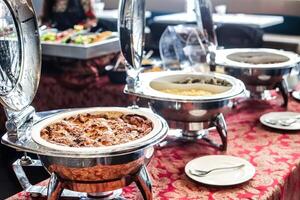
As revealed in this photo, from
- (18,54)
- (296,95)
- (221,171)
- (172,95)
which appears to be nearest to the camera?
(18,54)

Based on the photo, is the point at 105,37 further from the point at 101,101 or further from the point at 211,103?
the point at 211,103

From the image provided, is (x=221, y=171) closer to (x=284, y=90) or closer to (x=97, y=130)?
(x=97, y=130)

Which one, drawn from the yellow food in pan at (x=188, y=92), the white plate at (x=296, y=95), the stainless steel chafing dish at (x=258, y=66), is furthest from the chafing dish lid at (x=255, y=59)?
the yellow food in pan at (x=188, y=92)

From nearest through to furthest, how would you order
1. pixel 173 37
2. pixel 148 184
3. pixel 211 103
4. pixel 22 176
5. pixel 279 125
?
1. pixel 148 184
2. pixel 22 176
3. pixel 211 103
4. pixel 279 125
5. pixel 173 37

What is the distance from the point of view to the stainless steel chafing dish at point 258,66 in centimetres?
145

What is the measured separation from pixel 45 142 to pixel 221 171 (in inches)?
16.5

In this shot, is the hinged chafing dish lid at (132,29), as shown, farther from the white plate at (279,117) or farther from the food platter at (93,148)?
the white plate at (279,117)

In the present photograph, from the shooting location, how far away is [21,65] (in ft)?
2.94

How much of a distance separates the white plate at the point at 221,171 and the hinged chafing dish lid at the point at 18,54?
1.32 ft

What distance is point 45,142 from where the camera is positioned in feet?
2.68

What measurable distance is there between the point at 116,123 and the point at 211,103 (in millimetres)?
295

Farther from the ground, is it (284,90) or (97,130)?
(97,130)

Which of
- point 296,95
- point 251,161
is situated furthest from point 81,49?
point 251,161

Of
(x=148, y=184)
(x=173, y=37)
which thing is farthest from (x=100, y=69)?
(x=148, y=184)
